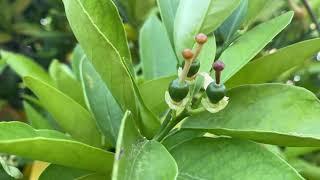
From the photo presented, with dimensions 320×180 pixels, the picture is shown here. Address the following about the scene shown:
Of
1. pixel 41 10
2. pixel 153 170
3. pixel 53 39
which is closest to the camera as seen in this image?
pixel 153 170

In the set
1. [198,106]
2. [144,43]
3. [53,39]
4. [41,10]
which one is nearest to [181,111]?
[198,106]

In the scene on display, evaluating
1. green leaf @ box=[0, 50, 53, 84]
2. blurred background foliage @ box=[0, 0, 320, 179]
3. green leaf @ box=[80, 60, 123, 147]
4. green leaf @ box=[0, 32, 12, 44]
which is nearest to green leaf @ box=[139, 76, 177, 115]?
green leaf @ box=[80, 60, 123, 147]

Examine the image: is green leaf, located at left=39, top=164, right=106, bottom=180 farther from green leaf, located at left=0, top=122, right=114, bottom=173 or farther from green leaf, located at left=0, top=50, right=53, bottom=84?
green leaf, located at left=0, top=50, right=53, bottom=84

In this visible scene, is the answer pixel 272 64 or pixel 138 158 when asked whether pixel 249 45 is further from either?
pixel 138 158

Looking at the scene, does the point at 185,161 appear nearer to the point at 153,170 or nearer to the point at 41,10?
the point at 153,170

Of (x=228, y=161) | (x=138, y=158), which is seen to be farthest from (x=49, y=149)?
(x=228, y=161)
